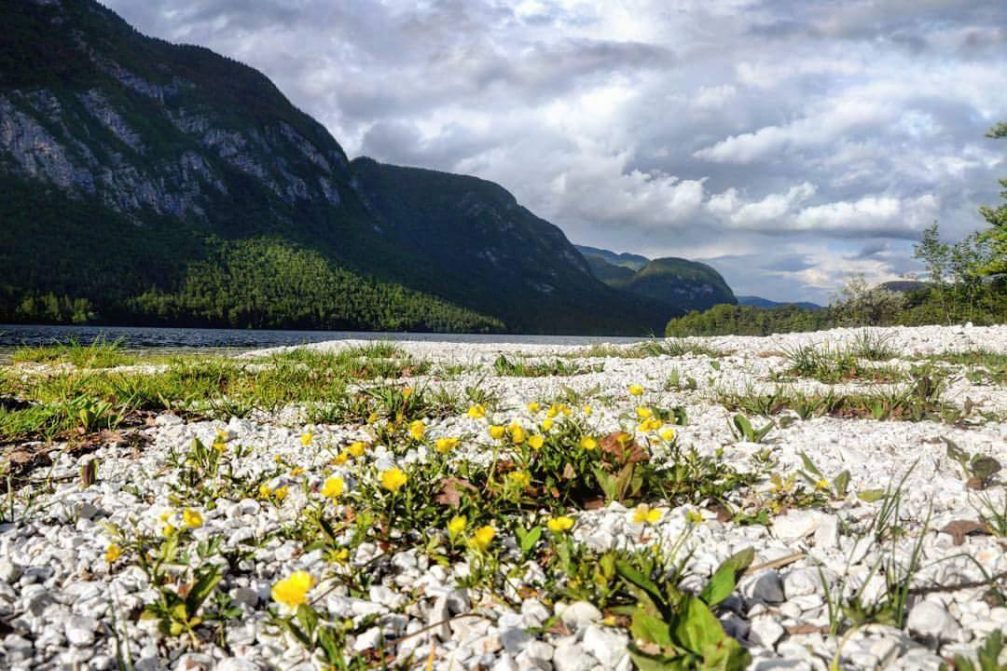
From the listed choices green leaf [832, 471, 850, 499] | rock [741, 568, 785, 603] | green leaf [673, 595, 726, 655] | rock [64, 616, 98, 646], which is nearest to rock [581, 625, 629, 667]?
green leaf [673, 595, 726, 655]

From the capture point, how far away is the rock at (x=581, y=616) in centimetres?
225

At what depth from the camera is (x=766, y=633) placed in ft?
6.84

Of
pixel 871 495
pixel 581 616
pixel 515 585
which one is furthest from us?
→ pixel 871 495

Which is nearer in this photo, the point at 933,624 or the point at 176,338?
the point at 933,624

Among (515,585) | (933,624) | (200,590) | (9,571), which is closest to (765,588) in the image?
(933,624)

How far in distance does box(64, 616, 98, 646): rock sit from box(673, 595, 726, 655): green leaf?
2318 millimetres

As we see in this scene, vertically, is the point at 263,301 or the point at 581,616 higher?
the point at 263,301

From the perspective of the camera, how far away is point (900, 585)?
2.25m

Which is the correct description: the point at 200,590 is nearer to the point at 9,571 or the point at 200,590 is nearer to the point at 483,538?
the point at 9,571

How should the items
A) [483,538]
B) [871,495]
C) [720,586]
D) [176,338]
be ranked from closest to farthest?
[720,586]
[483,538]
[871,495]
[176,338]

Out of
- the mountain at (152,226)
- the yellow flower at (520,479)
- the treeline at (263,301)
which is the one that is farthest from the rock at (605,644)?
the treeline at (263,301)

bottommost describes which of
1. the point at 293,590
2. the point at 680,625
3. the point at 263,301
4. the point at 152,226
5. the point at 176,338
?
the point at 176,338

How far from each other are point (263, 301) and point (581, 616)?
390ft

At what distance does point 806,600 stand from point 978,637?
0.54 m
